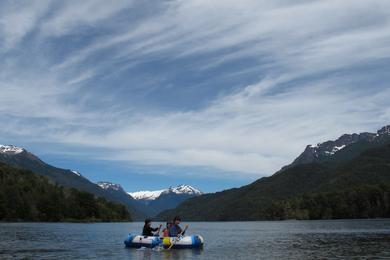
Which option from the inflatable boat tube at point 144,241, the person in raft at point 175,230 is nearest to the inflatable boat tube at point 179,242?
the person in raft at point 175,230

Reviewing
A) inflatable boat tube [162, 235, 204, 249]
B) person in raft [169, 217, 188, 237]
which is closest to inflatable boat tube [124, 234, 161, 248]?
inflatable boat tube [162, 235, 204, 249]

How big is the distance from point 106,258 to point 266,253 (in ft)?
66.8

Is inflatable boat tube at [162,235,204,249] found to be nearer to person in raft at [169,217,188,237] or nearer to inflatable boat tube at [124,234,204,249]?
inflatable boat tube at [124,234,204,249]

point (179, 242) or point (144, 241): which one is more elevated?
point (144, 241)

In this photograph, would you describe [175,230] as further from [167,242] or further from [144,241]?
[144,241]

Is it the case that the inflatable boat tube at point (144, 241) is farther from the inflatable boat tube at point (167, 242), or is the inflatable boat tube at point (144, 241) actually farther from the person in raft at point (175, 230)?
the person in raft at point (175, 230)

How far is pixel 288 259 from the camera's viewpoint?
59094 mm

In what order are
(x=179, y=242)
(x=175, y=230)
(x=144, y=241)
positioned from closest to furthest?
(x=179, y=242) → (x=144, y=241) → (x=175, y=230)

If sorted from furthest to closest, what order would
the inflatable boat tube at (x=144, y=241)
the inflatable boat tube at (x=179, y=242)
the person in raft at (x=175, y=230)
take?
1. the person in raft at (x=175, y=230)
2. the inflatable boat tube at (x=144, y=241)
3. the inflatable boat tube at (x=179, y=242)

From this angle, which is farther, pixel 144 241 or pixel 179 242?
pixel 144 241

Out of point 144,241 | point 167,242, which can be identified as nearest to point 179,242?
point 167,242

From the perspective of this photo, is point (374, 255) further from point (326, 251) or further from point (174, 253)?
point (174, 253)

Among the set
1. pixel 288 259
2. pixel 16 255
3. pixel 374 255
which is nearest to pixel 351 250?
pixel 374 255

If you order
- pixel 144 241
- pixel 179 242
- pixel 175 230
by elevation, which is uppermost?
pixel 175 230
